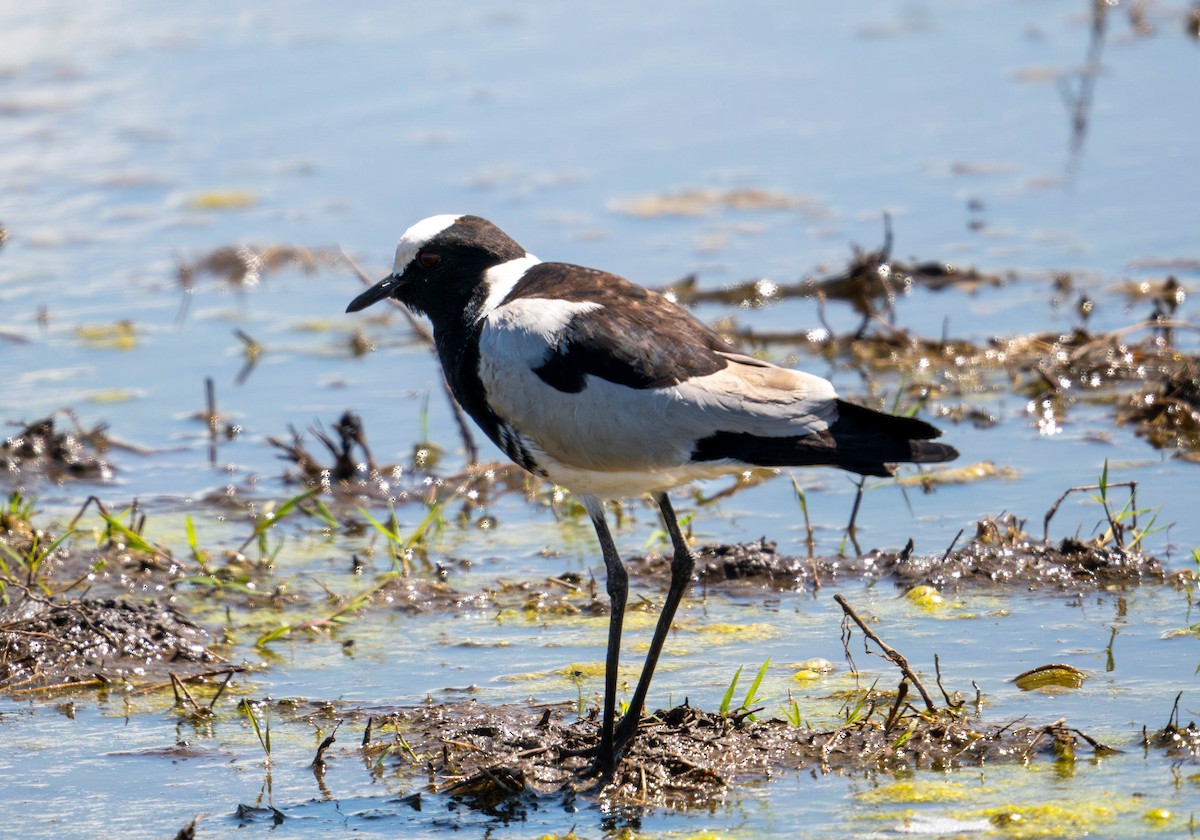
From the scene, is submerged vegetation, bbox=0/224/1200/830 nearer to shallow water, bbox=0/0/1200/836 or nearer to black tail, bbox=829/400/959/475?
shallow water, bbox=0/0/1200/836

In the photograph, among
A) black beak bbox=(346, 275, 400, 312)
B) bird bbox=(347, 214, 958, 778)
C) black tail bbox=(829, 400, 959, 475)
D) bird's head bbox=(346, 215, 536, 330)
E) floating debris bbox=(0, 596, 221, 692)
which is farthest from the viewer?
floating debris bbox=(0, 596, 221, 692)

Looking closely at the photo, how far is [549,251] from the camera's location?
923 centimetres

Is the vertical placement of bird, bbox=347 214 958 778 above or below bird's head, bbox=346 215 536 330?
below

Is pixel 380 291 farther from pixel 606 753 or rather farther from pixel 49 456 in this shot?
pixel 49 456

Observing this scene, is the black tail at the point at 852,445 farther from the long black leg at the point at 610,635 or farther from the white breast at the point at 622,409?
the long black leg at the point at 610,635

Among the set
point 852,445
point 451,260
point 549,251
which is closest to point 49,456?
point 549,251

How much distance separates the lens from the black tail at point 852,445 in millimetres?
4383

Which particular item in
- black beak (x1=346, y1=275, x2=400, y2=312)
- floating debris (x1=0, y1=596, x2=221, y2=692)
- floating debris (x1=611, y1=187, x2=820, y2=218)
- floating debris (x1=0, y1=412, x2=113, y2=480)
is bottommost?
floating debris (x1=0, y1=596, x2=221, y2=692)

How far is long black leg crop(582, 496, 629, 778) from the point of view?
454 cm

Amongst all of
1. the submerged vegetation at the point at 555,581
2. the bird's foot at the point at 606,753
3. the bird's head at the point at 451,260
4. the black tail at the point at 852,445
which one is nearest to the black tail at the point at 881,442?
the black tail at the point at 852,445

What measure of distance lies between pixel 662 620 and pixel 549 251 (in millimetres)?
4665

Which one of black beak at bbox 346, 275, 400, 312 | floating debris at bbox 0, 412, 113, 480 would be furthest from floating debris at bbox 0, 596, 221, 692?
floating debris at bbox 0, 412, 113, 480

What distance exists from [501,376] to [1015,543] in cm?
207

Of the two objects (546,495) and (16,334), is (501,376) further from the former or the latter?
(16,334)
